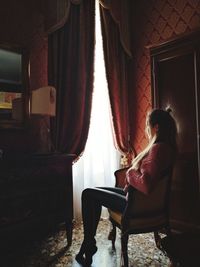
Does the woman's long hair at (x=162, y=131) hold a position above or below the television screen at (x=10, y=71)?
below

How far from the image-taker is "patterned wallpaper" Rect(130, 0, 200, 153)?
2.84 metres

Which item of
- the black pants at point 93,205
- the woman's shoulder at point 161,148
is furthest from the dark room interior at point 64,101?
the woman's shoulder at point 161,148

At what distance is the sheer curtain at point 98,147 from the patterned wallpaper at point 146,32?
0.36 metres

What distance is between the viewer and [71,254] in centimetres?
219

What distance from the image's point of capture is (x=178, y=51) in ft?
8.46

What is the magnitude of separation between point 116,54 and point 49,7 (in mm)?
923

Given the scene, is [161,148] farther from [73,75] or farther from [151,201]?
[73,75]

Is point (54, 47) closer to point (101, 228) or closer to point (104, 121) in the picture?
point (104, 121)

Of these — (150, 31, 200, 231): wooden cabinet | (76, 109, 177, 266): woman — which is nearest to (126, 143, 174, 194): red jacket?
(76, 109, 177, 266): woman

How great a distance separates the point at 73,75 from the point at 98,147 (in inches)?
32.1

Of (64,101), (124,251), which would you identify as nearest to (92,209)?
(124,251)

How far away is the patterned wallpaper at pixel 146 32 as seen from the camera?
2.84m

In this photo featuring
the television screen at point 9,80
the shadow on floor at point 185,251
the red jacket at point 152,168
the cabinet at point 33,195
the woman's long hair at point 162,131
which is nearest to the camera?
the shadow on floor at point 185,251

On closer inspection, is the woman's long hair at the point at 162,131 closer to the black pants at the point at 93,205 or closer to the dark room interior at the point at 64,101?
the black pants at the point at 93,205
